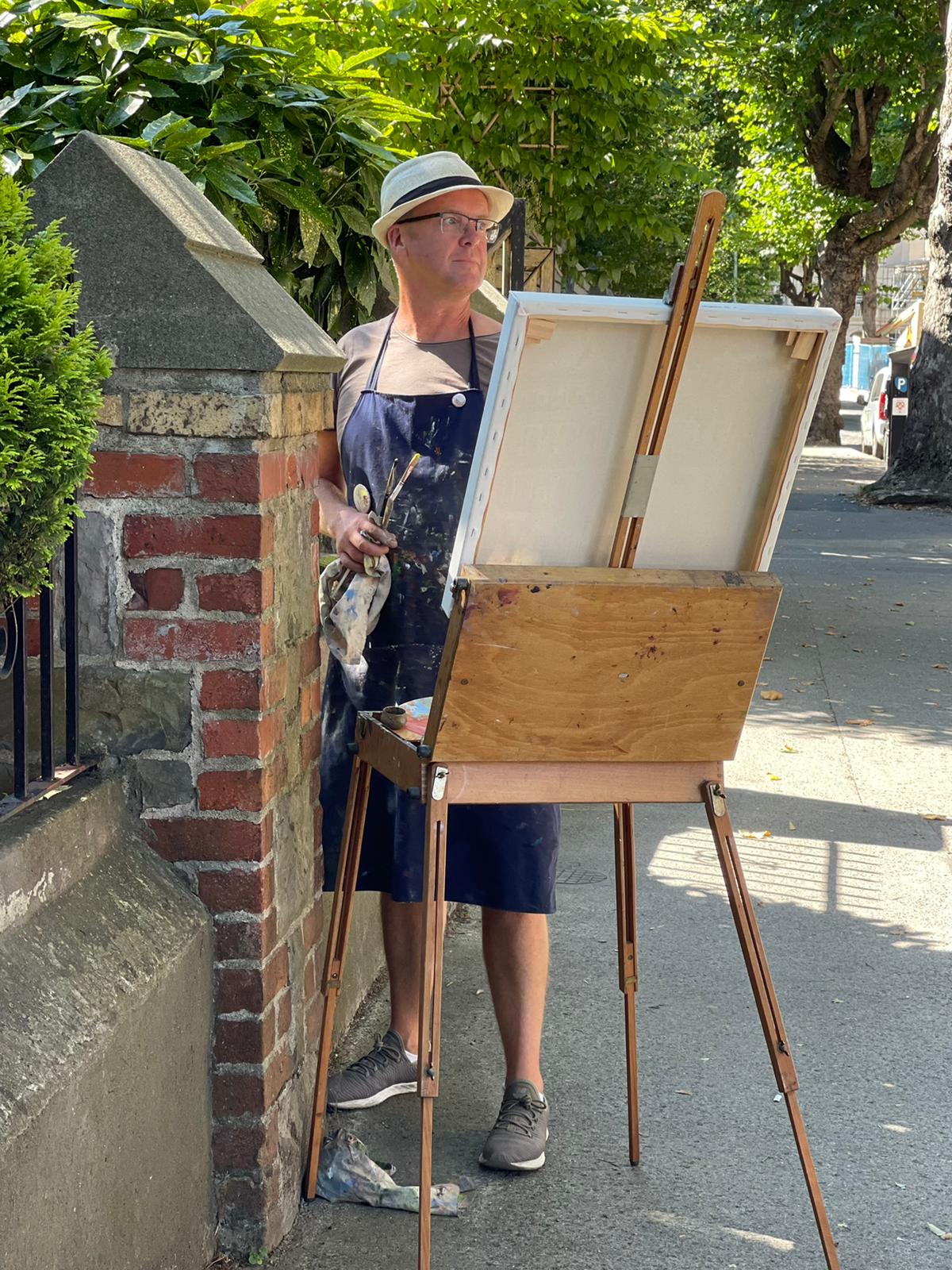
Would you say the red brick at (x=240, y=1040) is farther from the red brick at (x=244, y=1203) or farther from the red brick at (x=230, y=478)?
the red brick at (x=230, y=478)

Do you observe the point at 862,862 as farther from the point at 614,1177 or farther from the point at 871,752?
the point at 614,1177

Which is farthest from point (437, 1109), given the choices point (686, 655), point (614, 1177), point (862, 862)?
point (862, 862)

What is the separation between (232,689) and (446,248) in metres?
1.16

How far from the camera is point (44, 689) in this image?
2.67 metres

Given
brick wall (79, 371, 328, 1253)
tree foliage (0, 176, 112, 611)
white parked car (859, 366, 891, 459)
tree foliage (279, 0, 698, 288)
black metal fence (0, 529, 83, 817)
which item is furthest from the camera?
white parked car (859, 366, 891, 459)

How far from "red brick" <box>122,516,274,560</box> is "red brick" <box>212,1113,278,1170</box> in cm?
108

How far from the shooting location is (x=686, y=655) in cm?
270

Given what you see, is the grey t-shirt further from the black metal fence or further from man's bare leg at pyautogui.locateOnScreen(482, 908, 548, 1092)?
man's bare leg at pyautogui.locateOnScreen(482, 908, 548, 1092)

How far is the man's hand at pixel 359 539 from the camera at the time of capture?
10.5 ft

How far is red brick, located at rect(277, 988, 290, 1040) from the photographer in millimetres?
3014

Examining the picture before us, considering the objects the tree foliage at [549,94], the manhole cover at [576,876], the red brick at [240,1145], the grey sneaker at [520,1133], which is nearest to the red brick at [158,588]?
the red brick at [240,1145]

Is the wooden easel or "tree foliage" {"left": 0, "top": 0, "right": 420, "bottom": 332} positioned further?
"tree foliage" {"left": 0, "top": 0, "right": 420, "bottom": 332}

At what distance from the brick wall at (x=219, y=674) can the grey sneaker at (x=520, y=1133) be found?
1.72 feet

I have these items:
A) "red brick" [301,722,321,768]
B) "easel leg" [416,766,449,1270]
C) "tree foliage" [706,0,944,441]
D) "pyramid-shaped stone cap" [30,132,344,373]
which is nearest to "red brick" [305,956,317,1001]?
"red brick" [301,722,321,768]
